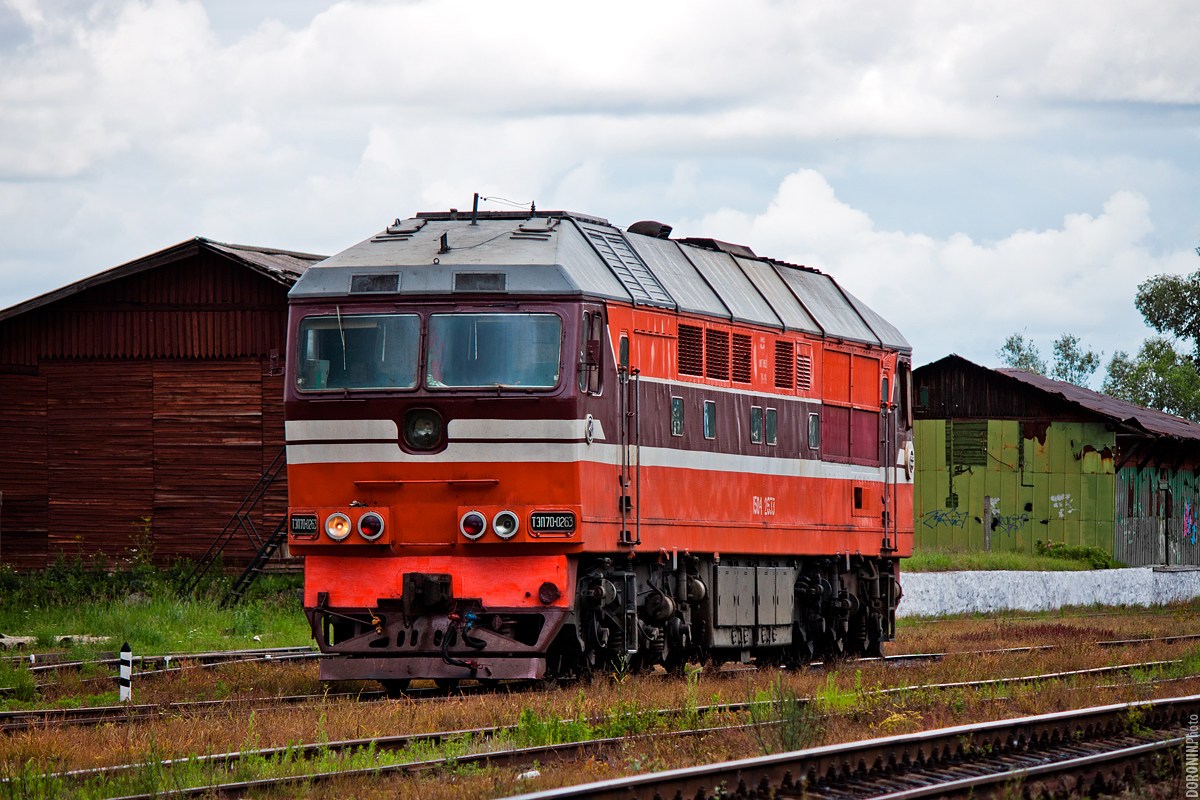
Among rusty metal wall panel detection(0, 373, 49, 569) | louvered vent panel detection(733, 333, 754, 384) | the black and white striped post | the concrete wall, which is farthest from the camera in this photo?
the concrete wall

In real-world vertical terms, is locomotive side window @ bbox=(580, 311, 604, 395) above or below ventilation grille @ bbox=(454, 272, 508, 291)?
below

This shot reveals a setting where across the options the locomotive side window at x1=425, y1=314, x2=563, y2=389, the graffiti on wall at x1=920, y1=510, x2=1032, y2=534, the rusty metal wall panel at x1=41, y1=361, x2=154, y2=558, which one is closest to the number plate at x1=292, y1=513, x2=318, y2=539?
the locomotive side window at x1=425, y1=314, x2=563, y2=389

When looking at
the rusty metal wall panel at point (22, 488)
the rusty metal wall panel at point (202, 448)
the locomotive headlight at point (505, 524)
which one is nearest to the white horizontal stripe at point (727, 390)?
the locomotive headlight at point (505, 524)

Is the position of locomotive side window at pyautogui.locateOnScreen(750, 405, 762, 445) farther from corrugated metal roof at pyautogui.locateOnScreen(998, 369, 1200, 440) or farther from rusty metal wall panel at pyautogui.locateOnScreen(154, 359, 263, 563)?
corrugated metal roof at pyautogui.locateOnScreen(998, 369, 1200, 440)

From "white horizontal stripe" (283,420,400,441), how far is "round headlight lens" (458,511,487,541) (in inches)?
38.6

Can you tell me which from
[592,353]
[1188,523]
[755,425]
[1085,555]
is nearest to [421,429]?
[592,353]

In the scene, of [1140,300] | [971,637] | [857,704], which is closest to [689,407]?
[857,704]

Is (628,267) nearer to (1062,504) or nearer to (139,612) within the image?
(139,612)

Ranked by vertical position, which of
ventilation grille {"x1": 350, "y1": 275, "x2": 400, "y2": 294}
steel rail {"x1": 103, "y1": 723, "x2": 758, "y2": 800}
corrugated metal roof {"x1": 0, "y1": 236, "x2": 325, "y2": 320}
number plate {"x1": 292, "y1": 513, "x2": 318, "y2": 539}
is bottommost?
steel rail {"x1": 103, "y1": 723, "x2": 758, "y2": 800}

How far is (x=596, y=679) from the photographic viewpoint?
45.3 ft

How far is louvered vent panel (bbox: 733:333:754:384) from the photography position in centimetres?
1639

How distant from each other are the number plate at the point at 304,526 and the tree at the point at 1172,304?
63131mm

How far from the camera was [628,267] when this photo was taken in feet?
50.0

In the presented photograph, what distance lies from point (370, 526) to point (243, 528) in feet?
37.8
